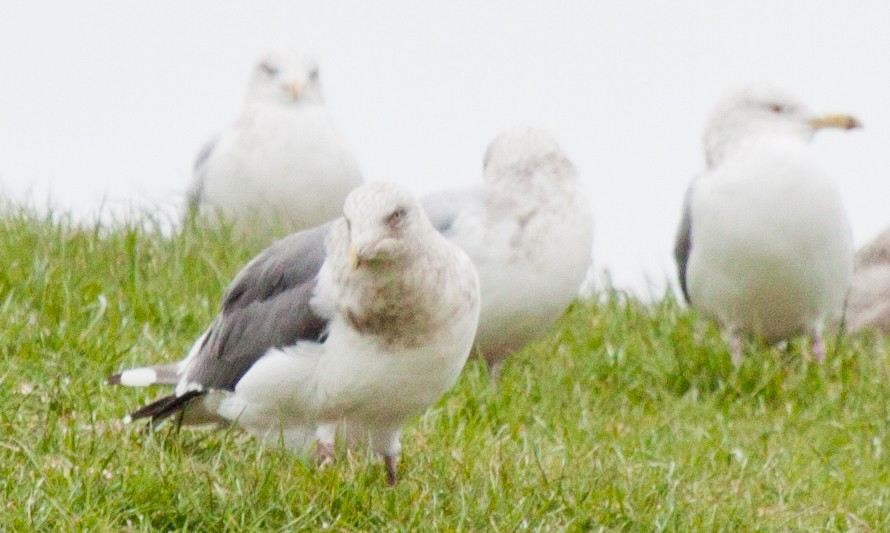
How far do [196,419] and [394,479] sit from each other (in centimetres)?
79

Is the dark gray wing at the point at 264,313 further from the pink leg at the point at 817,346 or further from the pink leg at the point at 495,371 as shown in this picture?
the pink leg at the point at 817,346

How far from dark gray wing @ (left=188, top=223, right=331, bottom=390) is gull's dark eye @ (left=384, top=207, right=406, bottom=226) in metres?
0.43

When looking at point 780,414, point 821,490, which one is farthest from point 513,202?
point 821,490

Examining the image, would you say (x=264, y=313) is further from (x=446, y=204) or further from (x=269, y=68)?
(x=269, y=68)

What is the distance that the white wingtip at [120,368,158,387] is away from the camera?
5336 millimetres

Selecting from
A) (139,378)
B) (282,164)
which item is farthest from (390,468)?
(282,164)

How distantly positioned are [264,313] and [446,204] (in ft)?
6.33

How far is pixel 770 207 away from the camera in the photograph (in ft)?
25.4

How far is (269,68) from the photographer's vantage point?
33.6ft

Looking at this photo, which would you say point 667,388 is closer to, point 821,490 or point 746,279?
point 746,279

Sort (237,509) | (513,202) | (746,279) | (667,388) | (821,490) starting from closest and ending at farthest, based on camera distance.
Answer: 1. (237,509)
2. (821,490)
3. (513,202)
4. (667,388)
5. (746,279)

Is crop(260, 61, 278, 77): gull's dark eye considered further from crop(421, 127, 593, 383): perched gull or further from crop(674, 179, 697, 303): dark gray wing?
Answer: crop(421, 127, 593, 383): perched gull

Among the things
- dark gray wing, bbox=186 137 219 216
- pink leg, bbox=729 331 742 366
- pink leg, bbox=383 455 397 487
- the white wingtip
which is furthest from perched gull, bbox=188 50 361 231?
pink leg, bbox=383 455 397 487

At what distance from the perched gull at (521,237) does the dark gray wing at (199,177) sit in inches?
90.4
